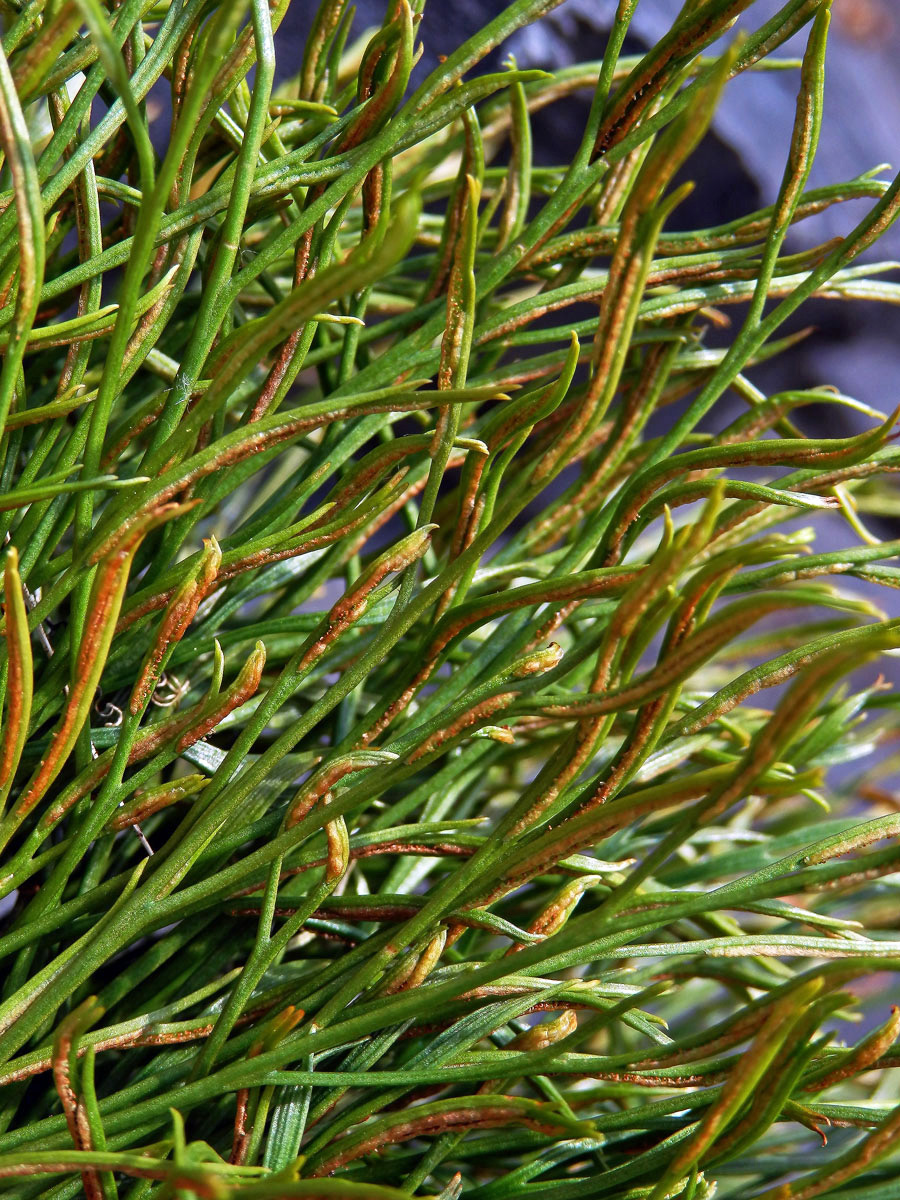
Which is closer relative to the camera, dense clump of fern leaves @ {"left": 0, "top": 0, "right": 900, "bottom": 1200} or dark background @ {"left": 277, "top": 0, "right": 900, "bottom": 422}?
dense clump of fern leaves @ {"left": 0, "top": 0, "right": 900, "bottom": 1200}

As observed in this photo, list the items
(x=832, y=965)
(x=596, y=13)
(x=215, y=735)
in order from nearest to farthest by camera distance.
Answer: (x=832, y=965) → (x=215, y=735) → (x=596, y=13)

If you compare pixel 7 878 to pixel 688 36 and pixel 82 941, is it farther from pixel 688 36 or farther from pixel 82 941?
pixel 688 36

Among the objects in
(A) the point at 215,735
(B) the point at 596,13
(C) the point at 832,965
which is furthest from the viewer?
(B) the point at 596,13

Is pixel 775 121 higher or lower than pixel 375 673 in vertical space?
higher

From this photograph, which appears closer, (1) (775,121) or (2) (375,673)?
(2) (375,673)

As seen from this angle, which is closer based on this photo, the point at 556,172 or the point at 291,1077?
the point at 291,1077

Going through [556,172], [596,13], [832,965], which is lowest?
[832,965]

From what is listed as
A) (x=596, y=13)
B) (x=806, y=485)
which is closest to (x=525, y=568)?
(x=806, y=485)

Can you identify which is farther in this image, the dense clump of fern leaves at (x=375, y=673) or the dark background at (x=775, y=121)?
the dark background at (x=775, y=121)
